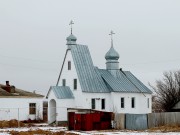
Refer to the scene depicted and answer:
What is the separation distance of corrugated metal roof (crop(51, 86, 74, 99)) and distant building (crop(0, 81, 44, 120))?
497cm

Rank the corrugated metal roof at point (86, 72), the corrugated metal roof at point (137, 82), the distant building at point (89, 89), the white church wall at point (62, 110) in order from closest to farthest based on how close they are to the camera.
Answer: the white church wall at point (62, 110) < the distant building at point (89, 89) < the corrugated metal roof at point (86, 72) < the corrugated metal roof at point (137, 82)

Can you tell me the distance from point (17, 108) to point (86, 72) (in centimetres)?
939

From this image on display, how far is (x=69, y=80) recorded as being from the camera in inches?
2422

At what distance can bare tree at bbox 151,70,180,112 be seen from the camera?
93125 millimetres

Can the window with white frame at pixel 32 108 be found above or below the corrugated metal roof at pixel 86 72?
below

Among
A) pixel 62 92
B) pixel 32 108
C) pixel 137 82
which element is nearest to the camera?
pixel 62 92

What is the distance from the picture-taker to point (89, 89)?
198 feet

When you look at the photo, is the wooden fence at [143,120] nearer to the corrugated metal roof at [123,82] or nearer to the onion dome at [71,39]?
the corrugated metal roof at [123,82]

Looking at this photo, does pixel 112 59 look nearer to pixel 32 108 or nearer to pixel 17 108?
pixel 32 108

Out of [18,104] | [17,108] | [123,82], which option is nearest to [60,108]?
[17,108]

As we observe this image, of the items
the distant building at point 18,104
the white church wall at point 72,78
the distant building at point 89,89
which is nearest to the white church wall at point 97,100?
the distant building at point 89,89

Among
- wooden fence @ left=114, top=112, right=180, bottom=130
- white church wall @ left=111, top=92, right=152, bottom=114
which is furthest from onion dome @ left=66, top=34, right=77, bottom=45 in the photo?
wooden fence @ left=114, top=112, right=180, bottom=130

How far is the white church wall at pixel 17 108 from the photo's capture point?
61594 millimetres

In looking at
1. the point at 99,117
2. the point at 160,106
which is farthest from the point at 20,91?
the point at 160,106
